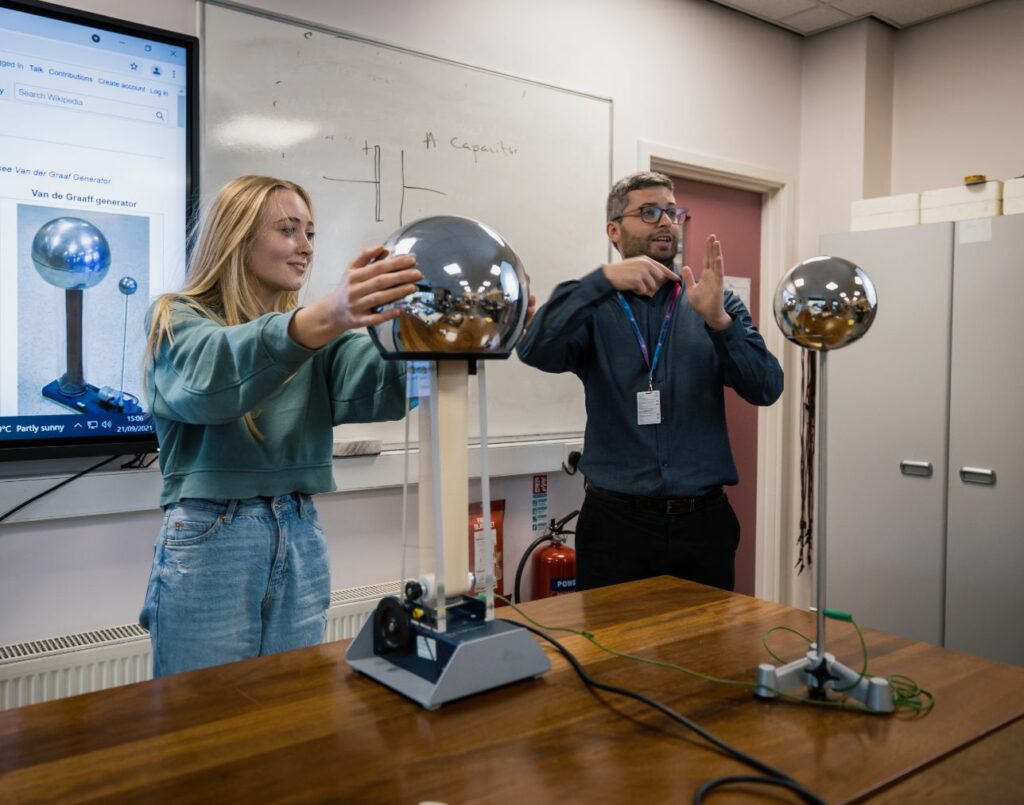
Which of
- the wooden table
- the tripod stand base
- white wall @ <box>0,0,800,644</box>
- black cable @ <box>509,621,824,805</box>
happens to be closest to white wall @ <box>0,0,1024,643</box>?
white wall @ <box>0,0,800,644</box>

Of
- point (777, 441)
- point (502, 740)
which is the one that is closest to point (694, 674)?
point (502, 740)

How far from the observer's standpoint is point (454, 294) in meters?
0.97

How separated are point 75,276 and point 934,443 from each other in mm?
2864

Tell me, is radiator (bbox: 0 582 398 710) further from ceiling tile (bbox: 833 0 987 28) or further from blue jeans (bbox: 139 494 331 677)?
ceiling tile (bbox: 833 0 987 28)

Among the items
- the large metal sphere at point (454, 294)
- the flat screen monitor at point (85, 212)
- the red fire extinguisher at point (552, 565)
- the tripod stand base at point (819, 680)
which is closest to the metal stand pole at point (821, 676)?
the tripod stand base at point (819, 680)

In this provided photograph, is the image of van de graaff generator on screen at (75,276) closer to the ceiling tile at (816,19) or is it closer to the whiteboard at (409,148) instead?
the whiteboard at (409,148)

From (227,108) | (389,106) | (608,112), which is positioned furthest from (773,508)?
(227,108)

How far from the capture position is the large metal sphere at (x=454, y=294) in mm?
968

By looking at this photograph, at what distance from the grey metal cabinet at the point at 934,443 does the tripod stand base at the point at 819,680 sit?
2.32 meters

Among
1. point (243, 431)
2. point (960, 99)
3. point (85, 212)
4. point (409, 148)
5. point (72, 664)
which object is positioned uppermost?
point (960, 99)

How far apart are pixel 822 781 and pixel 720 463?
1.33 metres

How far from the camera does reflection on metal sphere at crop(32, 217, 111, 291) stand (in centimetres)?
197

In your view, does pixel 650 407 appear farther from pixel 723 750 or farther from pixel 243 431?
pixel 723 750

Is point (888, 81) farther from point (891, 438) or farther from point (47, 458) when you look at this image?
point (47, 458)
